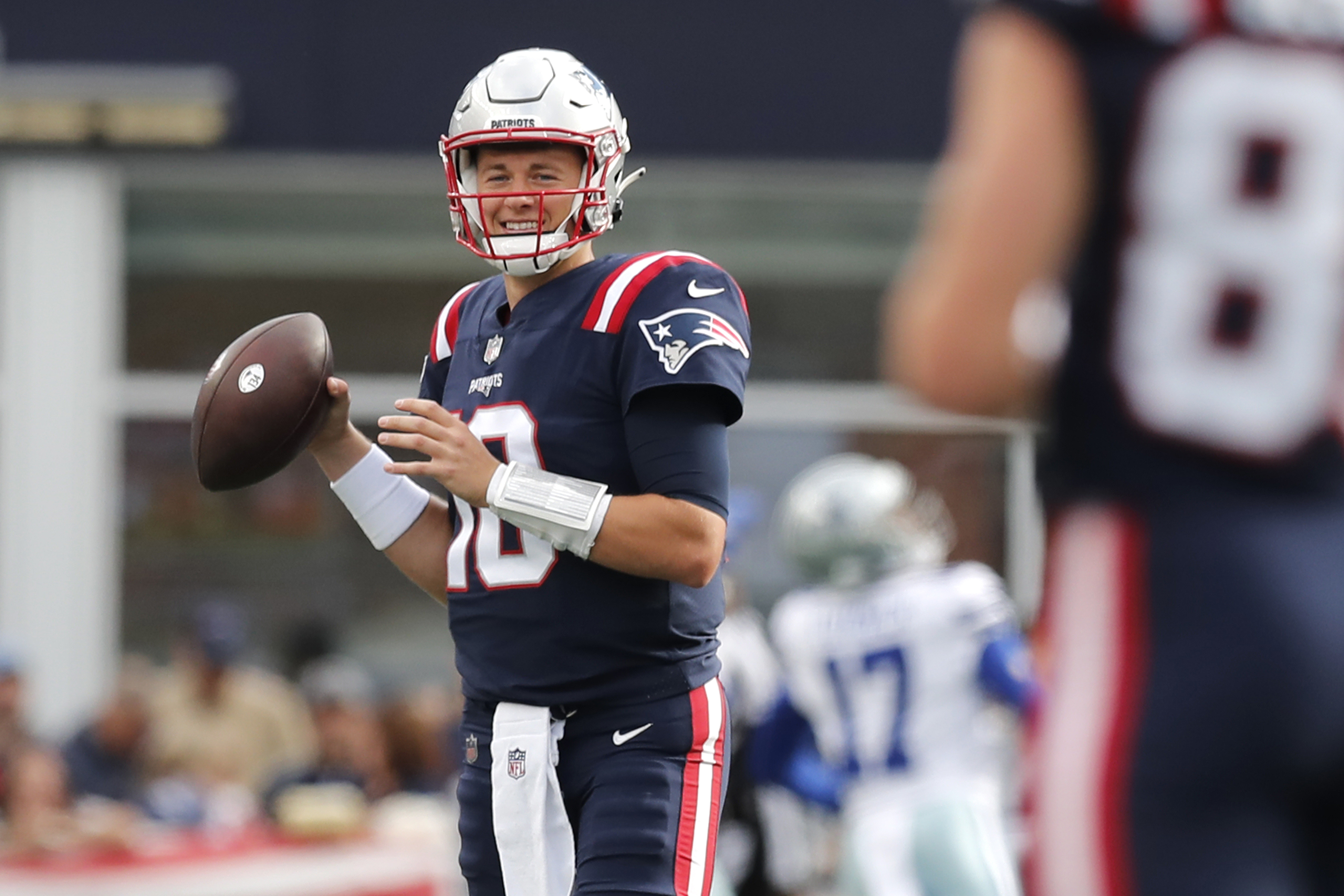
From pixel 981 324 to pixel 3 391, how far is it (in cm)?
963

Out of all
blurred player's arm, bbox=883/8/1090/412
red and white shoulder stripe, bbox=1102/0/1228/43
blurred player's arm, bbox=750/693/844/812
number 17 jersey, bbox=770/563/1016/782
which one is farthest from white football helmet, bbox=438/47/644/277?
blurred player's arm, bbox=750/693/844/812

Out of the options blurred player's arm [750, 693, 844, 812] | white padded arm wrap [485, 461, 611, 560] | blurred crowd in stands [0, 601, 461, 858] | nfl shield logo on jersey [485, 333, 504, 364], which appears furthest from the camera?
blurred crowd in stands [0, 601, 461, 858]

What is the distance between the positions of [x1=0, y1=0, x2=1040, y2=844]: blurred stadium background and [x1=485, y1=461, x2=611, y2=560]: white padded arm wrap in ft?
25.3

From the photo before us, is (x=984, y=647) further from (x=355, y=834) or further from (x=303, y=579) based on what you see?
(x=303, y=579)

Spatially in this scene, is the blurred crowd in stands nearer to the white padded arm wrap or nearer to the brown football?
the brown football

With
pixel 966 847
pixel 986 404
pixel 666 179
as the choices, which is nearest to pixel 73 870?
pixel 966 847

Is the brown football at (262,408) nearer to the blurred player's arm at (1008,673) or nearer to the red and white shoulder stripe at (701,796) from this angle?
the red and white shoulder stripe at (701,796)

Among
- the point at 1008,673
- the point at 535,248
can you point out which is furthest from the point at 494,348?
the point at 1008,673

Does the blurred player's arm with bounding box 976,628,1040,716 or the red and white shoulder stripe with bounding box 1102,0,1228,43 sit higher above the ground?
the red and white shoulder stripe with bounding box 1102,0,1228,43

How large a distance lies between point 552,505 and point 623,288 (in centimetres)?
42

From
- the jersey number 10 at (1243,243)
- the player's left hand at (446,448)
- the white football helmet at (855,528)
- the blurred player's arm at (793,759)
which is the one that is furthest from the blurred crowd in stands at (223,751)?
the jersey number 10 at (1243,243)

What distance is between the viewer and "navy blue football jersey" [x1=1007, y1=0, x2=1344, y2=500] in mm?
1995

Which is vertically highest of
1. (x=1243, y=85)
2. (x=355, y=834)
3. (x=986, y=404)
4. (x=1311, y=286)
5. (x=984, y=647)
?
(x=1243, y=85)

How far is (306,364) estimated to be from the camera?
357 centimetres
